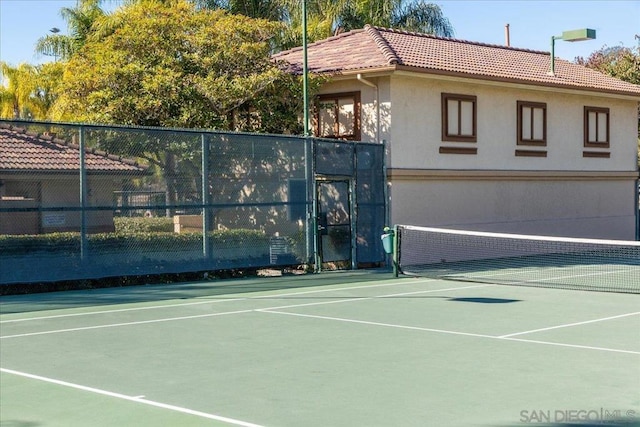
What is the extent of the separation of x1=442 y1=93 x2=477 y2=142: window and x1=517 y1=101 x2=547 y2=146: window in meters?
2.32

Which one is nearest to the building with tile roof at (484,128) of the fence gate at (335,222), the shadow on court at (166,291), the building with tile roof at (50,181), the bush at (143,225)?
the fence gate at (335,222)

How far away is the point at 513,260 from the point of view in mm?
27062

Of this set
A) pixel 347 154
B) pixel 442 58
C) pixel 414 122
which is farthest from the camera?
pixel 442 58

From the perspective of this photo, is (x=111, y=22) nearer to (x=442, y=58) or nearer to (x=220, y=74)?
(x=220, y=74)

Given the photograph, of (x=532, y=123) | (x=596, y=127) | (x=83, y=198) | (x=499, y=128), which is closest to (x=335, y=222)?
(x=499, y=128)

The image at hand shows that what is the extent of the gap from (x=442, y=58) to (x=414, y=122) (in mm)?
3093

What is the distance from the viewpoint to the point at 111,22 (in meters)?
29.6

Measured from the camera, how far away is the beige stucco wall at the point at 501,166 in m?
25.1

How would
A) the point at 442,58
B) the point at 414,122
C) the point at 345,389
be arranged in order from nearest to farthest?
the point at 345,389 → the point at 414,122 → the point at 442,58

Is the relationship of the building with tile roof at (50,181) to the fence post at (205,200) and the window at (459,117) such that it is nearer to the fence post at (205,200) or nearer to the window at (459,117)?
the fence post at (205,200)

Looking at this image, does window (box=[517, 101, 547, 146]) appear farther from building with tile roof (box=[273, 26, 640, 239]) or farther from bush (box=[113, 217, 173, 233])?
bush (box=[113, 217, 173, 233])

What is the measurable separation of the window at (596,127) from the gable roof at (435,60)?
85cm

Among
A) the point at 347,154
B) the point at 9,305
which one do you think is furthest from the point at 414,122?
the point at 9,305

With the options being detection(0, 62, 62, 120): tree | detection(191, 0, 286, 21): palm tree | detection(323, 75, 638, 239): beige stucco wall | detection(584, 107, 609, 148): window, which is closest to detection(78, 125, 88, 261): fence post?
detection(323, 75, 638, 239): beige stucco wall
